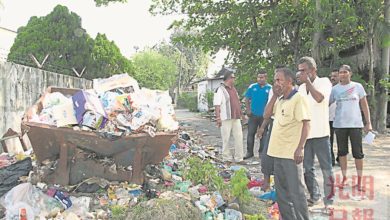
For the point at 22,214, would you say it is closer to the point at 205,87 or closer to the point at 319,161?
the point at 319,161

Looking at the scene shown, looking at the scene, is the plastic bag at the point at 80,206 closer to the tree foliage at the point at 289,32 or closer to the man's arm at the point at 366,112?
the man's arm at the point at 366,112

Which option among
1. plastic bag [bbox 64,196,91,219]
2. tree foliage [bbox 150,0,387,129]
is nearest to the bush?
tree foliage [bbox 150,0,387,129]

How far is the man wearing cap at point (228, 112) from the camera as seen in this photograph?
23.5 ft

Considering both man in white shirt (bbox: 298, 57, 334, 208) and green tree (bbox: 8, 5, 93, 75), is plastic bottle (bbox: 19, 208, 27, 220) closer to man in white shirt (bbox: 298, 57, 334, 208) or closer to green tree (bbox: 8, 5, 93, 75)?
man in white shirt (bbox: 298, 57, 334, 208)

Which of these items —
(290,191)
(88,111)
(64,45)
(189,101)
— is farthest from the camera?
(189,101)

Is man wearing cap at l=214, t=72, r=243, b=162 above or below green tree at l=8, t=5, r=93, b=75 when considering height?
below

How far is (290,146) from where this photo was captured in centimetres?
356

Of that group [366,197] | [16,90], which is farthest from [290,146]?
[16,90]

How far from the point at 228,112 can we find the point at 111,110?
2840 millimetres

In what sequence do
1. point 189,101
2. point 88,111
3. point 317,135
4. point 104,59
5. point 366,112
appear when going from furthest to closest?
1. point 189,101
2. point 104,59
3. point 366,112
4. point 88,111
5. point 317,135

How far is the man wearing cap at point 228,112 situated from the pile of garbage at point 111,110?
71.0 inches

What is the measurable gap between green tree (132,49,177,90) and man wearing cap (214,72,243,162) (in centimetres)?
3186

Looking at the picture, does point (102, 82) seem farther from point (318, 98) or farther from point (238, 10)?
point (238, 10)

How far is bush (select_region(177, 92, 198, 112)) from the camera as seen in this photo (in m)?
36.5
